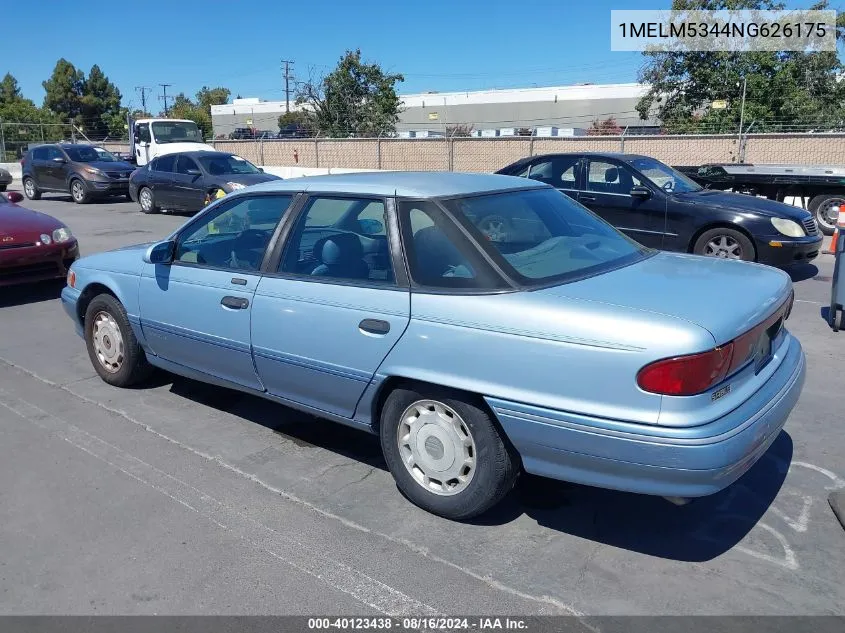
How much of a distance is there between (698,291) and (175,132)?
24.5 m

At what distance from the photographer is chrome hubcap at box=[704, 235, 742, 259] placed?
9.32 metres

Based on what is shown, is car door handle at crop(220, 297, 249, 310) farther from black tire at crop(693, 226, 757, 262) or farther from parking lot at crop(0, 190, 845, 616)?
black tire at crop(693, 226, 757, 262)

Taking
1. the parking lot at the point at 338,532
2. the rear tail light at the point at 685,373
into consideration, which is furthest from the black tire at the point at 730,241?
the rear tail light at the point at 685,373

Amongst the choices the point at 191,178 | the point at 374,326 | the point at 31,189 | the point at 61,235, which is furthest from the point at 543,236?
the point at 31,189

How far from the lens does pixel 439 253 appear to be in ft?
12.1

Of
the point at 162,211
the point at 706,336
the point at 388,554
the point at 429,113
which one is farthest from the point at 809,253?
the point at 429,113

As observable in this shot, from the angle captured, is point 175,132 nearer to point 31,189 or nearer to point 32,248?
point 31,189

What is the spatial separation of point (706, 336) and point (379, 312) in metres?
1.53

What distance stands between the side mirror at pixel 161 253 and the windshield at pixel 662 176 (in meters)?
6.98

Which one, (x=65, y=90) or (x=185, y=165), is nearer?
(x=185, y=165)

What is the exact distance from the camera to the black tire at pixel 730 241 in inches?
361

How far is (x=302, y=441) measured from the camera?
185 inches

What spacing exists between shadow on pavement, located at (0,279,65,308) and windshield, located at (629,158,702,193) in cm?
777

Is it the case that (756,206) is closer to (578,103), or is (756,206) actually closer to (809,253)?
(809,253)
